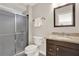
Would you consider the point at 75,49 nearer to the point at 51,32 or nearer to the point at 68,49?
the point at 68,49

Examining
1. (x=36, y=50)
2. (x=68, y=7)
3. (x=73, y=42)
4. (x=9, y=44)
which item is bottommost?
(x=36, y=50)

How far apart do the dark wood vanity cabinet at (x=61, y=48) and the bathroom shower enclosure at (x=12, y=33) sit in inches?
28.4

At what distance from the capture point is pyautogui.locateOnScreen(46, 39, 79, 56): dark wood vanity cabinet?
4.22 ft

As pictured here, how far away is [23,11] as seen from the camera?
213 centimetres

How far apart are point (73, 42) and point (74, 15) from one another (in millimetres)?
488

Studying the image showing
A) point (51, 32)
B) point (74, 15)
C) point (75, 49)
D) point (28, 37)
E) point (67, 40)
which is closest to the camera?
point (75, 49)

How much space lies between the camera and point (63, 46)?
4.75 ft

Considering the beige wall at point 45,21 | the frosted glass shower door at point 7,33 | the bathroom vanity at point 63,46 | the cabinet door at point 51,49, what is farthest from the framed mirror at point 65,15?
the frosted glass shower door at point 7,33

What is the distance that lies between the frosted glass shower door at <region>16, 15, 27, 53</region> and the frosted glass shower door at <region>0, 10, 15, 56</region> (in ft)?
0.38

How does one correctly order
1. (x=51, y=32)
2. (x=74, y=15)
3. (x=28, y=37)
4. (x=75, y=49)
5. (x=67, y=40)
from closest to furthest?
(x=75, y=49) → (x=67, y=40) → (x=74, y=15) → (x=51, y=32) → (x=28, y=37)

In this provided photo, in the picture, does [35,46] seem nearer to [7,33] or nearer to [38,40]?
[38,40]

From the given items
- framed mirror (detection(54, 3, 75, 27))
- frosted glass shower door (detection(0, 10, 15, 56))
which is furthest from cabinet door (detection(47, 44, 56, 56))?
frosted glass shower door (detection(0, 10, 15, 56))

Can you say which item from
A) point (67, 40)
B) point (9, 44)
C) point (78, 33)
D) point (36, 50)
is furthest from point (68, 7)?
point (9, 44)

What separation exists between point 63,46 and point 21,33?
1198 millimetres
